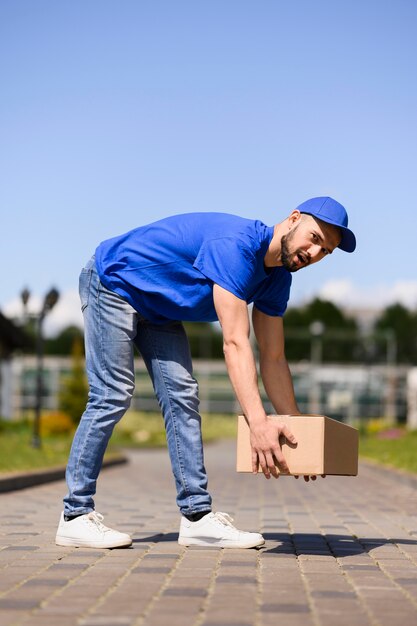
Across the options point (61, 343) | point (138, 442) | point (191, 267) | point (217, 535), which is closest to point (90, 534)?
point (217, 535)

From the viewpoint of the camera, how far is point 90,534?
5.62 metres

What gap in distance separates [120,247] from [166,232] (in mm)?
268

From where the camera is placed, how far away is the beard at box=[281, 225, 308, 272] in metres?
5.25

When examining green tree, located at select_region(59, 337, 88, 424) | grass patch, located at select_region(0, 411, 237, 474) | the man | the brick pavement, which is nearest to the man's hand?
the man

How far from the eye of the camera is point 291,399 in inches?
231

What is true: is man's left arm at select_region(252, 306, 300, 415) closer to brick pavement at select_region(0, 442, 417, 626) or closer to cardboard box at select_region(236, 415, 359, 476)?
cardboard box at select_region(236, 415, 359, 476)

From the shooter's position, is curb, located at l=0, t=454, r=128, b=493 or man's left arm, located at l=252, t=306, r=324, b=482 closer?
man's left arm, located at l=252, t=306, r=324, b=482

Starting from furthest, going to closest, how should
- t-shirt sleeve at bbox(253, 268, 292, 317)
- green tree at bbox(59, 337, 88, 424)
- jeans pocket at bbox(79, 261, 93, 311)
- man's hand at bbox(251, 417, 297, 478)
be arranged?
green tree at bbox(59, 337, 88, 424) < jeans pocket at bbox(79, 261, 93, 311) < t-shirt sleeve at bbox(253, 268, 292, 317) < man's hand at bbox(251, 417, 297, 478)

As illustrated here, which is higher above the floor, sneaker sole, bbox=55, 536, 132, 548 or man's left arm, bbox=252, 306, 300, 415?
man's left arm, bbox=252, 306, 300, 415

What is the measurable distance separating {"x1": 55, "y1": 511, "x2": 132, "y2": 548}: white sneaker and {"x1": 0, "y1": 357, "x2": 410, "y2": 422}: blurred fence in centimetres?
5910

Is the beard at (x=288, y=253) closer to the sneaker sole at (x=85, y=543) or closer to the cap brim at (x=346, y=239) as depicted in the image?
the cap brim at (x=346, y=239)

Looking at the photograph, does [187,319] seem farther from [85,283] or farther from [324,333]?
[324,333]

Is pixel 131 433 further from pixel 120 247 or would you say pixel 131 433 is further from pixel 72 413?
pixel 120 247

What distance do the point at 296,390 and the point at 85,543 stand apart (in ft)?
202
